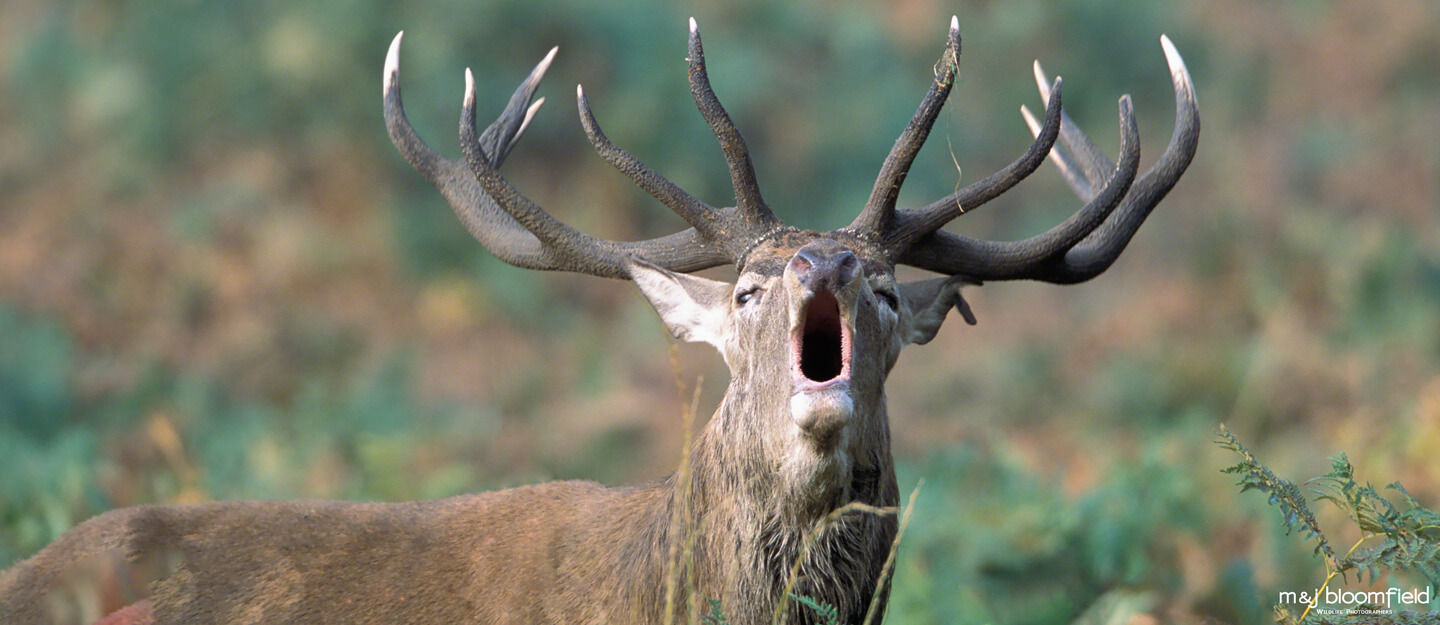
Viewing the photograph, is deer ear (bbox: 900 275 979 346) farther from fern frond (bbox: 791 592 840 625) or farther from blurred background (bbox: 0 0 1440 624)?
blurred background (bbox: 0 0 1440 624)

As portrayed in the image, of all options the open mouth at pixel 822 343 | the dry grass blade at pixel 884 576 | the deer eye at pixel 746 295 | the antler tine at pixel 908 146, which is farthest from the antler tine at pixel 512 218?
the dry grass blade at pixel 884 576

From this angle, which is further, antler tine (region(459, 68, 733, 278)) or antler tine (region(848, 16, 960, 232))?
antler tine (region(459, 68, 733, 278))

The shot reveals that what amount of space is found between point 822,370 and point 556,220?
4.13 ft

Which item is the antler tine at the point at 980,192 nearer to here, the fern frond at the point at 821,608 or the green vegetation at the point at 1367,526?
A: the green vegetation at the point at 1367,526

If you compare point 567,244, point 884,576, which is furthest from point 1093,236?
point 567,244

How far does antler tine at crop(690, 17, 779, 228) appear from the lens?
187 inches

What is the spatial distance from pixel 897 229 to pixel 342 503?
2211 millimetres

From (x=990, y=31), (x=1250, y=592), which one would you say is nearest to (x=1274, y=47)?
(x=990, y=31)

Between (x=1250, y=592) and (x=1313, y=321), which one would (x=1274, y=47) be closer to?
(x=1313, y=321)

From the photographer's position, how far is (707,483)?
→ 463 centimetres

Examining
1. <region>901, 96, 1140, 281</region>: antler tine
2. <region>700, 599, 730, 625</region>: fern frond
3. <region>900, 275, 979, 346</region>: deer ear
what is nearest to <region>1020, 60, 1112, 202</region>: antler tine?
<region>901, 96, 1140, 281</region>: antler tine

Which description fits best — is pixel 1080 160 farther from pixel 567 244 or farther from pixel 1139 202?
pixel 567 244

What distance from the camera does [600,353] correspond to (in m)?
13.0

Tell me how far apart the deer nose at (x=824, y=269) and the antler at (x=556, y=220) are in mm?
714
